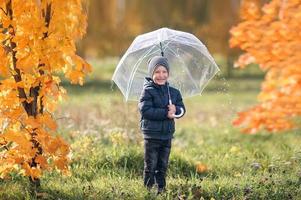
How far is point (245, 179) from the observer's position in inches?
249

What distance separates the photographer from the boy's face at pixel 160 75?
5836mm

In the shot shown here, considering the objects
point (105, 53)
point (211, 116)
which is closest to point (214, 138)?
point (211, 116)

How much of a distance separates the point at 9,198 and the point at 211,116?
9563mm

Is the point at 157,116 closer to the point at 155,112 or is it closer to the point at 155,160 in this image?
the point at 155,112

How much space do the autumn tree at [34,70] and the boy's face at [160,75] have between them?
0.61 metres

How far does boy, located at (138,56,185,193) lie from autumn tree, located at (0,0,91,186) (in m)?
0.60

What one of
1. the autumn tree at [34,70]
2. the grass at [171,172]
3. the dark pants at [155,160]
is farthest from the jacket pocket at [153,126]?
the autumn tree at [34,70]

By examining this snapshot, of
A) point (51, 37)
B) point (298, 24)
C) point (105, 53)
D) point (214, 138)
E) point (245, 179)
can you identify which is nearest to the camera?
point (51, 37)

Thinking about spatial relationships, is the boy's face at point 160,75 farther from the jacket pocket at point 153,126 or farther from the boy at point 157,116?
the jacket pocket at point 153,126

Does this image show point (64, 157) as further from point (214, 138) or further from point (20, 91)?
point (214, 138)

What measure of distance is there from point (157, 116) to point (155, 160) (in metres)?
0.45

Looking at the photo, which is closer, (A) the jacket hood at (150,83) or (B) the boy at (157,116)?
(B) the boy at (157,116)

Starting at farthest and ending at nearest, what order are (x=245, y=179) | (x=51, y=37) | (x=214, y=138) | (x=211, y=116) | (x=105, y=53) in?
(x=105, y=53) → (x=211, y=116) → (x=214, y=138) → (x=245, y=179) → (x=51, y=37)

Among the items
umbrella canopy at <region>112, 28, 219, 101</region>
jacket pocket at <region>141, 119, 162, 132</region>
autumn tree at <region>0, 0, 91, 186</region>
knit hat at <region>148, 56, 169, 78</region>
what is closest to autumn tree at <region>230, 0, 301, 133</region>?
umbrella canopy at <region>112, 28, 219, 101</region>
